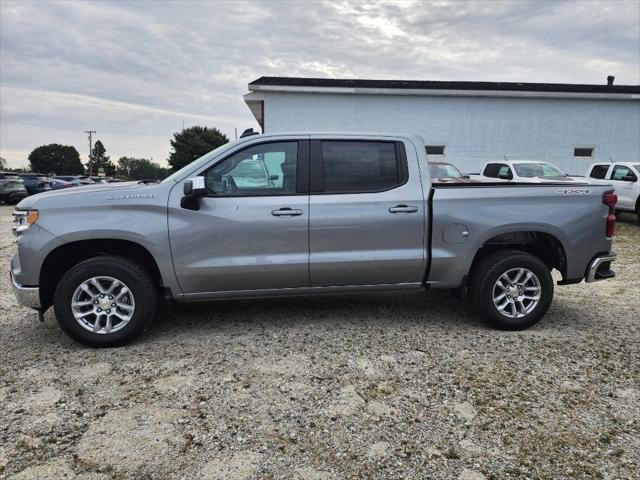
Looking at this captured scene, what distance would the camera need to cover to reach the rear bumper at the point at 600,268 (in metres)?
4.38

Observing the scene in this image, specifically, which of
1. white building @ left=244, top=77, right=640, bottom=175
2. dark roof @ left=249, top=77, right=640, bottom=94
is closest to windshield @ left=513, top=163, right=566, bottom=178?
white building @ left=244, top=77, right=640, bottom=175

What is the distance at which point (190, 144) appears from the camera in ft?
216

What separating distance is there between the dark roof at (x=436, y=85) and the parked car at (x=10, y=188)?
13379 mm

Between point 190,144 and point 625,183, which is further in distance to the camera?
point 190,144

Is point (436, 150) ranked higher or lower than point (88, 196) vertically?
higher

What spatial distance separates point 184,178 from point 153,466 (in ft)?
7.81

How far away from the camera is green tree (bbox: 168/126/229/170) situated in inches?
2569

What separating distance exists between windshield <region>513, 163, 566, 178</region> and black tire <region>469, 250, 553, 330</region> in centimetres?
924

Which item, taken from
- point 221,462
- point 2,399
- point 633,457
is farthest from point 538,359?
point 2,399

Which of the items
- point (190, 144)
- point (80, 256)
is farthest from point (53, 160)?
point (80, 256)

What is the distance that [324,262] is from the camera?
4.13m

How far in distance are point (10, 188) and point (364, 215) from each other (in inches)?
884

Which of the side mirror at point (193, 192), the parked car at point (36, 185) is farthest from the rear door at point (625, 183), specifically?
the parked car at point (36, 185)

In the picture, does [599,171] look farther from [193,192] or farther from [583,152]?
[193,192]
